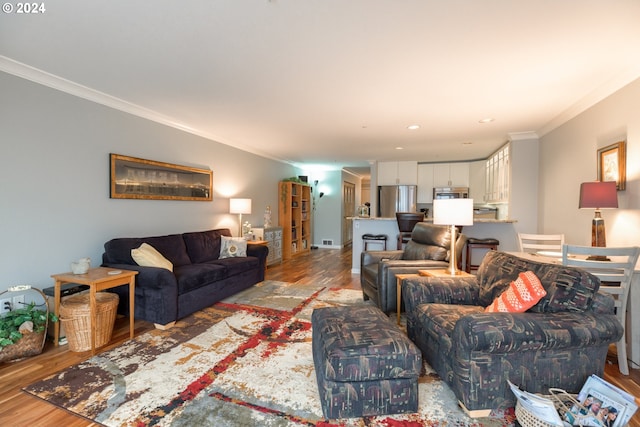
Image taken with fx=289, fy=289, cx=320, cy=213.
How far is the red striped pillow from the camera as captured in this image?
1696mm

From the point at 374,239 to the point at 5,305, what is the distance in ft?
14.4

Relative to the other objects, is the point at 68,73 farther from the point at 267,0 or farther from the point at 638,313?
the point at 638,313

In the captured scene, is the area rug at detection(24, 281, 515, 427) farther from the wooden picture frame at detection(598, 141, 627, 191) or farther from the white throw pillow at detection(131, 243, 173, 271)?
the wooden picture frame at detection(598, 141, 627, 191)

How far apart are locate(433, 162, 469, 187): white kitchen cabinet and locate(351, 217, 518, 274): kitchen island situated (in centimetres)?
202

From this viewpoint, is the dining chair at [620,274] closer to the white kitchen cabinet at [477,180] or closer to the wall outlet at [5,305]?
the wall outlet at [5,305]

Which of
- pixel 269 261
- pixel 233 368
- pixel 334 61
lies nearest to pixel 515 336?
pixel 233 368

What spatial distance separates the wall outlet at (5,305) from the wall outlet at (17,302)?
31mm

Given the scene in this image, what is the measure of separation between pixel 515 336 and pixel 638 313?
147cm

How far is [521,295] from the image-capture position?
5.74ft

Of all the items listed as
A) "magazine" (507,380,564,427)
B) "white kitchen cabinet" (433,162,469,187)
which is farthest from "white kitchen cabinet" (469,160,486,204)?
"magazine" (507,380,564,427)

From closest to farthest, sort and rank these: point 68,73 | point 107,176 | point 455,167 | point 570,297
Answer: point 570,297 → point 68,73 → point 107,176 → point 455,167

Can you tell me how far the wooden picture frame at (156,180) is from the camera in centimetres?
327

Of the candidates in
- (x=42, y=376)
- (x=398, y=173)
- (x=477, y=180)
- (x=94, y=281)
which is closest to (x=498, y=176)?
(x=477, y=180)

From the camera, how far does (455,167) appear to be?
22.7 ft
